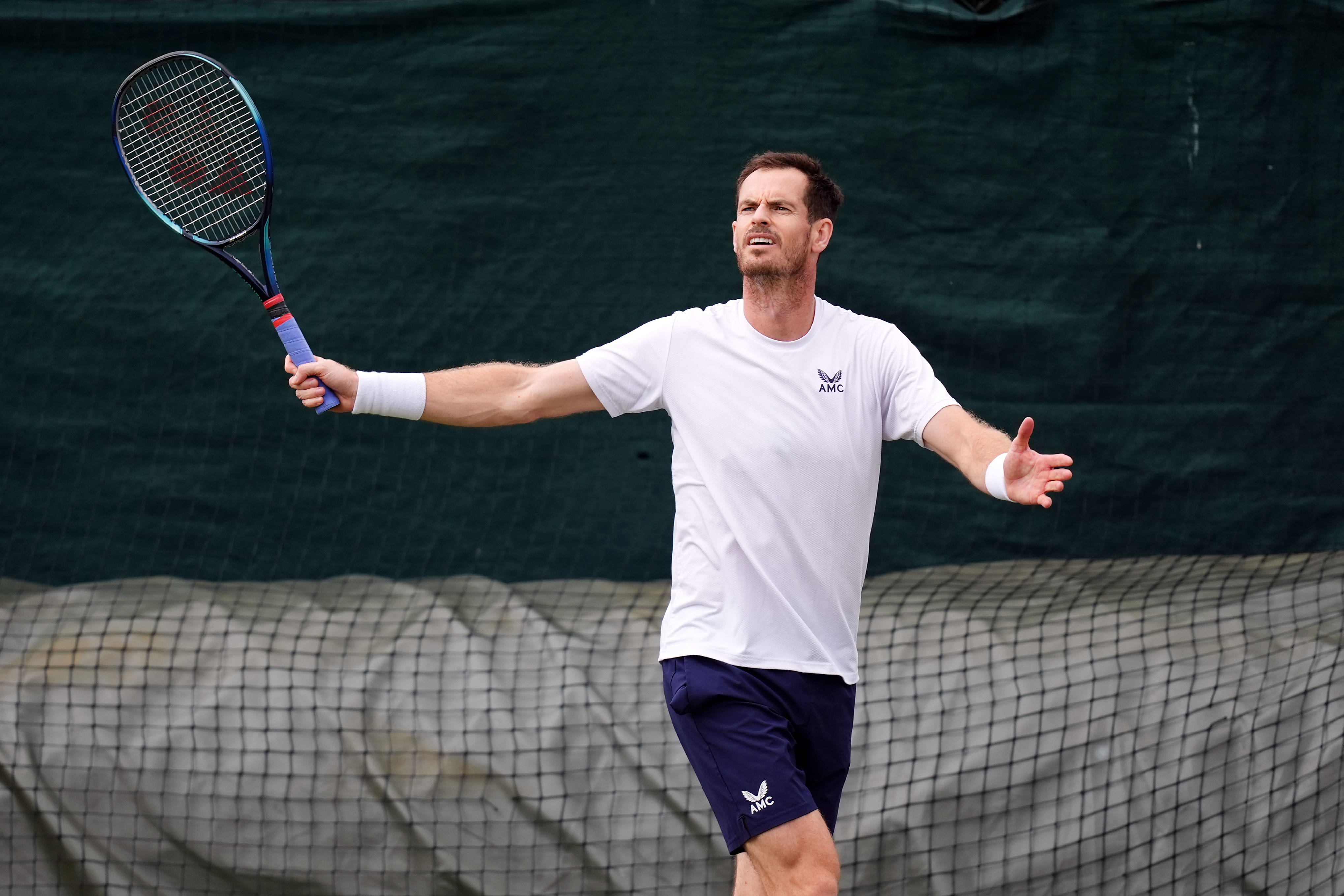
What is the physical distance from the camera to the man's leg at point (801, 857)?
2.74 metres

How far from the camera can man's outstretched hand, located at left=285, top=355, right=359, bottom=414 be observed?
110 inches

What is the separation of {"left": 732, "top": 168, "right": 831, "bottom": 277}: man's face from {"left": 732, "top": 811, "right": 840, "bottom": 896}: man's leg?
3.92ft

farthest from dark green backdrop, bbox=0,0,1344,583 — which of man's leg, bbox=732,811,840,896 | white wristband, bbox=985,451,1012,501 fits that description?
white wristband, bbox=985,451,1012,501

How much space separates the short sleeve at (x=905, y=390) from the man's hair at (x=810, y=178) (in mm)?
332

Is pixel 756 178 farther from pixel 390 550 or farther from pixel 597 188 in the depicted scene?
pixel 390 550

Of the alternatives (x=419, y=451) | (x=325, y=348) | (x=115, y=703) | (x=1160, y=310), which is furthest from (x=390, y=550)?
(x=1160, y=310)

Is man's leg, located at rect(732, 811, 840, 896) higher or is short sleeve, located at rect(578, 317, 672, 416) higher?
short sleeve, located at rect(578, 317, 672, 416)

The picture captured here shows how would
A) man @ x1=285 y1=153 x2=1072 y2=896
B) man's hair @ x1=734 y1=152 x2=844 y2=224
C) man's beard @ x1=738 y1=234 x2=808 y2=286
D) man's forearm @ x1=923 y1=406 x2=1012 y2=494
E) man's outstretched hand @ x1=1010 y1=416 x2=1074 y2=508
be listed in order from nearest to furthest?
man's outstretched hand @ x1=1010 y1=416 x2=1074 y2=508
man's forearm @ x1=923 y1=406 x2=1012 y2=494
man @ x1=285 y1=153 x2=1072 y2=896
man's beard @ x1=738 y1=234 x2=808 y2=286
man's hair @ x1=734 y1=152 x2=844 y2=224

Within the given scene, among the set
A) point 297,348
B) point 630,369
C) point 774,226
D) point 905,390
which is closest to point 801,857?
point 905,390

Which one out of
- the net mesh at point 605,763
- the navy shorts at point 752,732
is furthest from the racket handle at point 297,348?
the net mesh at point 605,763

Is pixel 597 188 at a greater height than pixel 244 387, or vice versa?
pixel 597 188

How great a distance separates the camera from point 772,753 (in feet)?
9.16

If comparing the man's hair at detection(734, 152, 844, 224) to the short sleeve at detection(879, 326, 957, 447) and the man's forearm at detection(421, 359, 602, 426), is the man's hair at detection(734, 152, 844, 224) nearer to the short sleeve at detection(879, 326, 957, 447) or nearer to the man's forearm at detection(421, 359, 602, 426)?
the short sleeve at detection(879, 326, 957, 447)

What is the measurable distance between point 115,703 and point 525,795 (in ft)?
4.54
